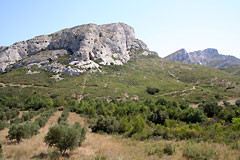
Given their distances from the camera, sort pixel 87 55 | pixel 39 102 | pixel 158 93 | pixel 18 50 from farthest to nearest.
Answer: pixel 18 50 < pixel 87 55 < pixel 158 93 < pixel 39 102

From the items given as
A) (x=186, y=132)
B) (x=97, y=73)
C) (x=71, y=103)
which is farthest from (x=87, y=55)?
(x=186, y=132)

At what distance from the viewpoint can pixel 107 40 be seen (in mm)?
154625

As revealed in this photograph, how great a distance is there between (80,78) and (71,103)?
40797 mm

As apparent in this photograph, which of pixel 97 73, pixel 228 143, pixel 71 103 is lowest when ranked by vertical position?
pixel 71 103

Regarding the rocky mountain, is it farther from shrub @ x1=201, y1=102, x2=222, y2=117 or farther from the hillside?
shrub @ x1=201, y1=102, x2=222, y2=117

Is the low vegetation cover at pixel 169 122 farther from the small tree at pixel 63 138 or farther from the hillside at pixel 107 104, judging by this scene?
the small tree at pixel 63 138

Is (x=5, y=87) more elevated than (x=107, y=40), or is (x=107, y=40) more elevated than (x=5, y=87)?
(x=107, y=40)

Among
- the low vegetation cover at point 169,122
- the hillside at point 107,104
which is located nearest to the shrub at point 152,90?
the hillside at point 107,104

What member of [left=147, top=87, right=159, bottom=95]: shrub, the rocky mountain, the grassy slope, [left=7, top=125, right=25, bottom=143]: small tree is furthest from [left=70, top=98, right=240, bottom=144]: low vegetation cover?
the rocky mountain

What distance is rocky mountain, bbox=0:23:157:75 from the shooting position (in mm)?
118375

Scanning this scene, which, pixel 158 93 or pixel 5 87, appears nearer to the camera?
pixel 5 87

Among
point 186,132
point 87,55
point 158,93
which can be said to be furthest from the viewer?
point 87,55

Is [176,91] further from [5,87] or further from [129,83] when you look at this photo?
[5,87]

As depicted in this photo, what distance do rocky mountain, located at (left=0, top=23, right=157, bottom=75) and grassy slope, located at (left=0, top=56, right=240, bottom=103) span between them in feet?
32.3
